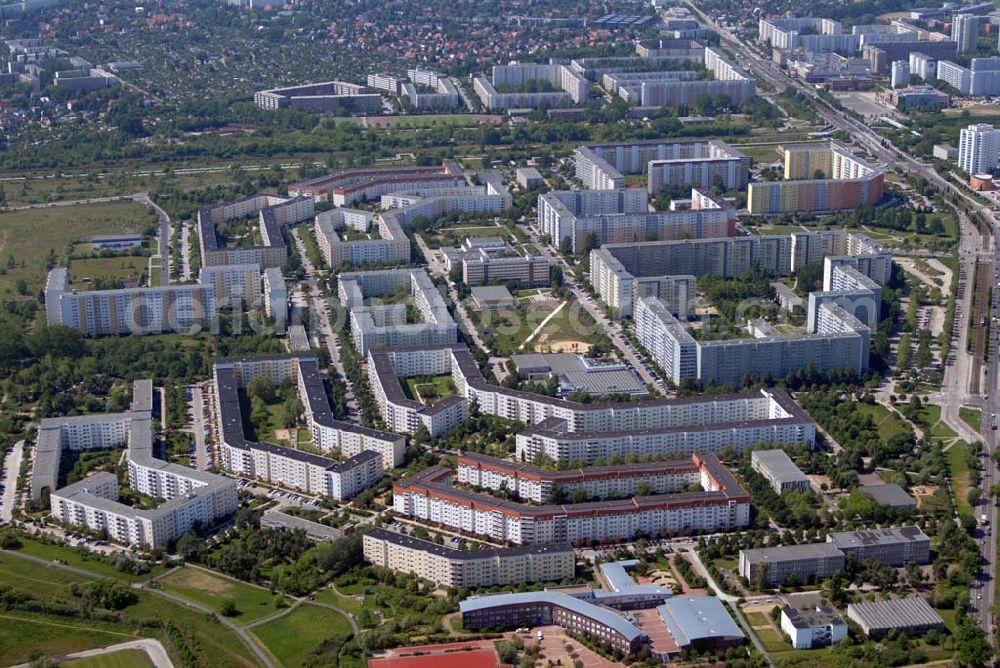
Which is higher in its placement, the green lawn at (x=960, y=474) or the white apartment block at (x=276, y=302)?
the white apartment block at (x=276, y=302)

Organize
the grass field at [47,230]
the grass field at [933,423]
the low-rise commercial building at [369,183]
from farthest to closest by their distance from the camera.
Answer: the low-rise commercial building at [369,183], the grass field at [47,230], the grass field at [933,423]

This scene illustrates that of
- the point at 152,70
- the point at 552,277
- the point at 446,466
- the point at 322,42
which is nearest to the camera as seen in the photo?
the point at 446,466

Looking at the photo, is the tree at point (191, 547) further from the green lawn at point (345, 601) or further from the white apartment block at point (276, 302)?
the white apartment block at point (276, 302)

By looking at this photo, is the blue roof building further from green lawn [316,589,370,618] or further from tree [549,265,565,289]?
tree [549,265,565,289]

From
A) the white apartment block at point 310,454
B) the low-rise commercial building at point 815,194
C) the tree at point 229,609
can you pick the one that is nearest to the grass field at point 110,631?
the tree at point 229,609

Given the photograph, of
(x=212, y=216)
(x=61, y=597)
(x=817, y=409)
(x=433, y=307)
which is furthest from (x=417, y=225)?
(x=61, y=597)

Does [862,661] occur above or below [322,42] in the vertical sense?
below

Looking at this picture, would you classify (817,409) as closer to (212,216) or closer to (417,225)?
(417,225)

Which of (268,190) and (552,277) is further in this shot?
(268,190)
